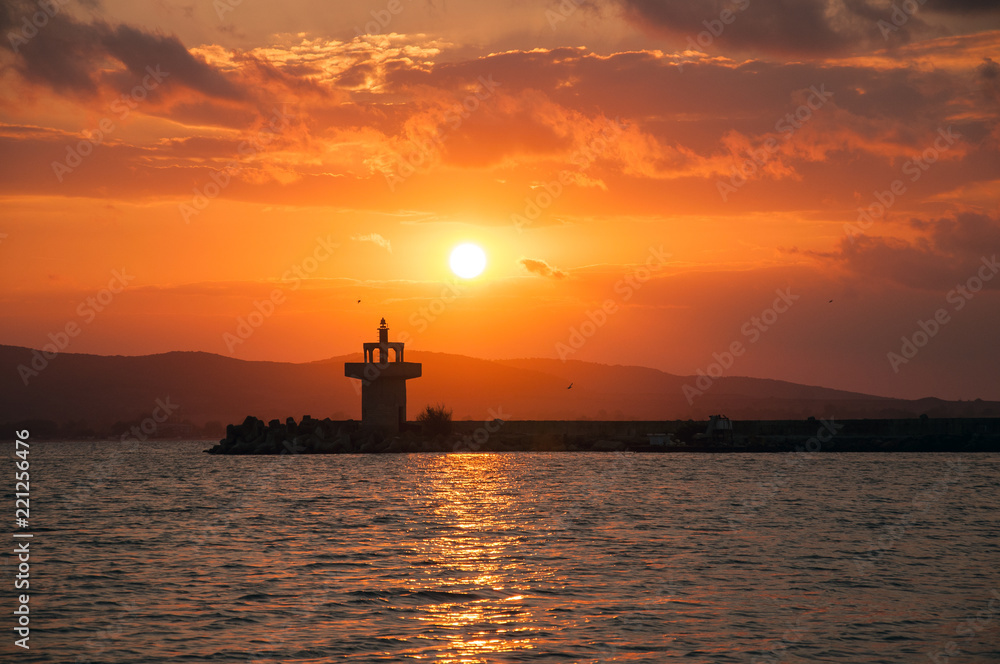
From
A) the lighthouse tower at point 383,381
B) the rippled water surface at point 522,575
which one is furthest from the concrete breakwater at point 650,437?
the rippled water surface at point 522,575

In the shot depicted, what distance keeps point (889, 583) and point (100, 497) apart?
3599 centimetres

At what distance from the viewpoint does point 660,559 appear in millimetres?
23922

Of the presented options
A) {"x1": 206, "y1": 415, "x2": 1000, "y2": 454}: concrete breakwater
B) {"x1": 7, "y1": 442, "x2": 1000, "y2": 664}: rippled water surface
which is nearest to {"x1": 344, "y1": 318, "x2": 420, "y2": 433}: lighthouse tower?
{"x1": 206, "y1": 415, "x2": 1000, "y2": 454}: concrete breakwater

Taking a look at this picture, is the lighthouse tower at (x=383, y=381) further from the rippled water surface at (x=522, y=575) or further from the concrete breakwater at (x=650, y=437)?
the rippled water surface at (x=522, y=575)

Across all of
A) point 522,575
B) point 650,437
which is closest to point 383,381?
point 650,437

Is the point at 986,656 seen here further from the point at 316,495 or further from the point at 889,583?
the point at 316,495

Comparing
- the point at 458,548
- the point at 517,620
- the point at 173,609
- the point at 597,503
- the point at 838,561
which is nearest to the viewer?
the point at 517,620

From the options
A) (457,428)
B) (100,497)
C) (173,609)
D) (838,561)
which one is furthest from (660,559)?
(457,428)

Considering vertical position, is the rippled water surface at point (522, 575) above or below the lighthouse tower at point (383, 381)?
below

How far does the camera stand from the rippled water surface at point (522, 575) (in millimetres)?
15773

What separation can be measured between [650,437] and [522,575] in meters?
61.0

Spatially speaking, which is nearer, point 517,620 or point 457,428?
point 517,620

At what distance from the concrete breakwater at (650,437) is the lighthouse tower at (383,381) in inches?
43.2

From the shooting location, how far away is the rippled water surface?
1577 cm
